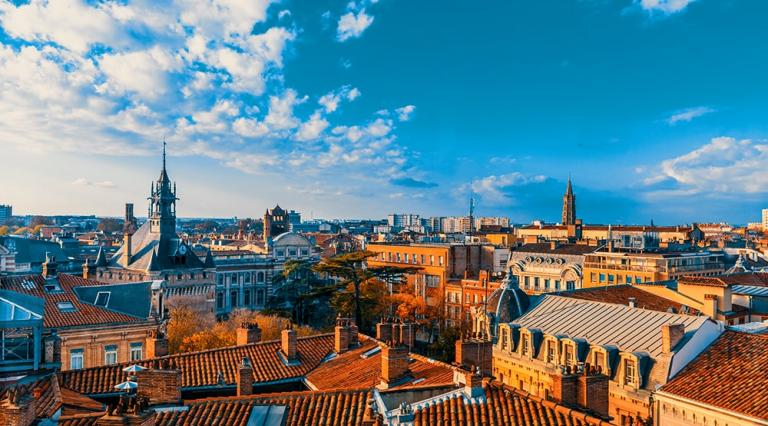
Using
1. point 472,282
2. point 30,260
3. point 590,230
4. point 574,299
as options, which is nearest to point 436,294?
point 472,282

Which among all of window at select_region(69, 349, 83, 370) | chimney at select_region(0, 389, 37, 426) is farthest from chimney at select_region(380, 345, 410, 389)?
window at select_region(69, 349, 83, 370)

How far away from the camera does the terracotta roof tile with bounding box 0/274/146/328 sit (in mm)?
31094

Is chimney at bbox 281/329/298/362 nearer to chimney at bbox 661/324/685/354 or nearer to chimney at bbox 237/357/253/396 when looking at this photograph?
chimney at bbox 237/357/253/396

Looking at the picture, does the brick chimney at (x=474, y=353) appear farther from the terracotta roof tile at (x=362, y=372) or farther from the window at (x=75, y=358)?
the window at (x=75, y=358)

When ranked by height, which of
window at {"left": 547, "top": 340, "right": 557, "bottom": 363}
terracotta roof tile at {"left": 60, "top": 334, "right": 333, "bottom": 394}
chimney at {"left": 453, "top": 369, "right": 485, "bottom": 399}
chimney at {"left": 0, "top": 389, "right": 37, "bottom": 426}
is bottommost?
window at {"left": 547, "top": 340, "right": 557, "bottom": 363}

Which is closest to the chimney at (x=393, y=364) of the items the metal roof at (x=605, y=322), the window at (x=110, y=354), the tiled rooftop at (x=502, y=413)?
the tiled rooftop at (x=502, y=413)

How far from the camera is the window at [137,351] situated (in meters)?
32.6

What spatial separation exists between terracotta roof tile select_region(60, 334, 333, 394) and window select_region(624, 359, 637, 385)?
41.8ft

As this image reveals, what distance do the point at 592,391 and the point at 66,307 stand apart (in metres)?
27.5

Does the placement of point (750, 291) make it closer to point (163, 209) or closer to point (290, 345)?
point (290, 345)

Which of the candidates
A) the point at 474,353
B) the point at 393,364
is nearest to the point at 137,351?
the point at 393,364

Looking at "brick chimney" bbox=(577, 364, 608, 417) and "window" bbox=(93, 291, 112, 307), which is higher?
"window" bbox=(93, 291, 112, 307)

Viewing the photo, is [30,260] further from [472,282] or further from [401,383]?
[401,383]

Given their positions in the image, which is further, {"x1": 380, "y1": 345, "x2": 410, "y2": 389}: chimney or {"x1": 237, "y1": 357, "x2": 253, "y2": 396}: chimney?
{"x1": 237, "y1": 357, "x2": 253, "y2": 396}: chimney
